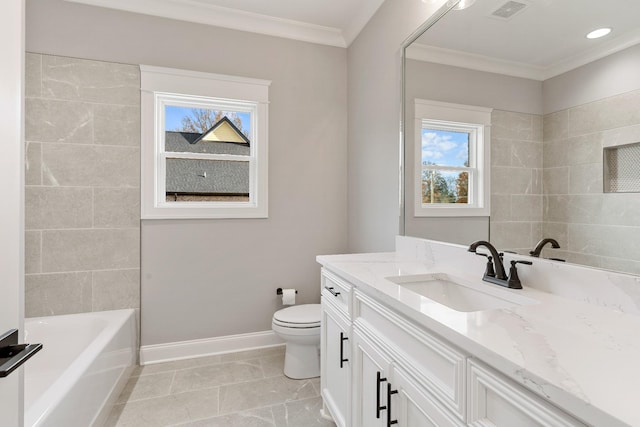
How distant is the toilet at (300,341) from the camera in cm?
209

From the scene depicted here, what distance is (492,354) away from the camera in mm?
624

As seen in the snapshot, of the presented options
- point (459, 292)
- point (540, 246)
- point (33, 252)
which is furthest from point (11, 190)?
point (33, 252)

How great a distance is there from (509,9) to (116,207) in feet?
8.72

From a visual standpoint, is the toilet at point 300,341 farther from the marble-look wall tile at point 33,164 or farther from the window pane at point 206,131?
the marble-look wall tile at point 33,164

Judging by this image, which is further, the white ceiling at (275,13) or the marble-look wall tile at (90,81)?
the white ceiling at (275,13)

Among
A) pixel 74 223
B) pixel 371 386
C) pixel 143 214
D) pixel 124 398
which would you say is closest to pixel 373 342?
pixel 371 386

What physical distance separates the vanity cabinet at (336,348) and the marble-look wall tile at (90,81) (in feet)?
6.69

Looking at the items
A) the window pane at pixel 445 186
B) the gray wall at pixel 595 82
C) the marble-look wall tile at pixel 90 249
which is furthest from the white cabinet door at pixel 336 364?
Answer: the marble-look wall tile at pixel 90 249

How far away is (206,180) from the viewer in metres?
2.57

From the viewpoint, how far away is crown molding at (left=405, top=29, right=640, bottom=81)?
3.07 ft

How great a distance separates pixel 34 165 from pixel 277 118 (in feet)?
5.79

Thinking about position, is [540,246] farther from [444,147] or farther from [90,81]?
[90,81]

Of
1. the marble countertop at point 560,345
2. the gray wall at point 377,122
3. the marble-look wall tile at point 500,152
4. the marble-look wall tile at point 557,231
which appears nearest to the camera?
the marble countertop at point 560,345

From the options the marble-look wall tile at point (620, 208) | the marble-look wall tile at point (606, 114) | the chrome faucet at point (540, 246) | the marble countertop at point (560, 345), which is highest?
the marble-look wall tile at point (606, 114)
